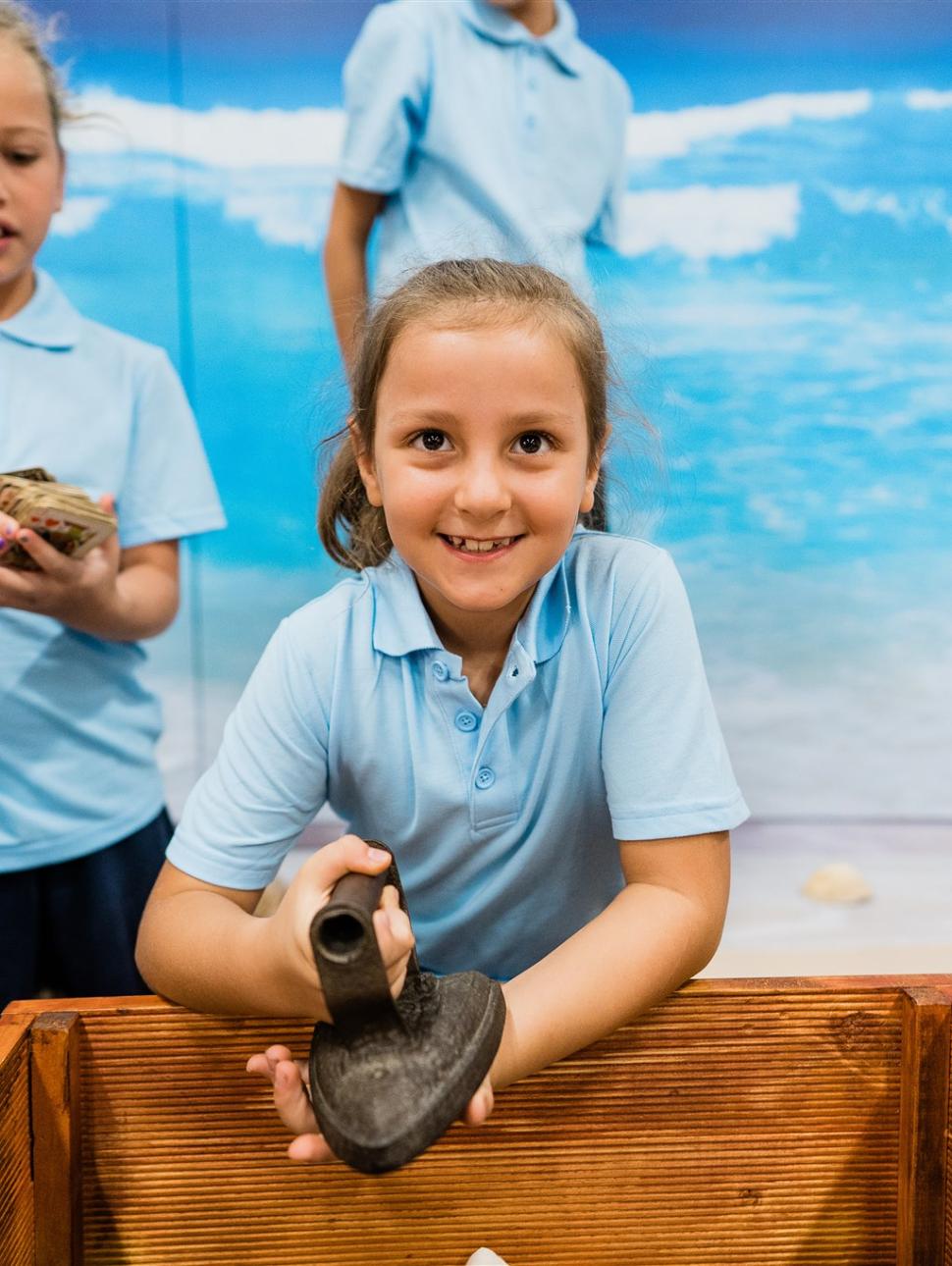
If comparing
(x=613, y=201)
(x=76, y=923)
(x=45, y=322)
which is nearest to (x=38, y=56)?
(x=45, y=322)

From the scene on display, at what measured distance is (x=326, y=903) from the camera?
2.01 ft

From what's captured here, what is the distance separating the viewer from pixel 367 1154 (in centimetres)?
58

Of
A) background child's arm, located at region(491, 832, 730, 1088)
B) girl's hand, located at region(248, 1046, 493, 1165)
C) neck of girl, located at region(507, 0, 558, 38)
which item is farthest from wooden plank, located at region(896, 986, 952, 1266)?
neck of girl, located at region(507, 0, 558, 38)

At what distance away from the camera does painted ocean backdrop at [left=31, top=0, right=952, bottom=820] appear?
7.66ft

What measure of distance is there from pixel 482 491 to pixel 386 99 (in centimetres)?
86

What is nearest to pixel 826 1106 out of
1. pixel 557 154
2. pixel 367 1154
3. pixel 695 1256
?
pixel 695 1256

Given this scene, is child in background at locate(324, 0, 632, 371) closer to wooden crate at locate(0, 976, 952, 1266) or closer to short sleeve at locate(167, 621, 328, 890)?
short sleeve at locate(167, 621, 328, 890)

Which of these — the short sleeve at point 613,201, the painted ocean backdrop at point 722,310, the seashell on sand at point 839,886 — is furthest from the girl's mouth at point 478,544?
the seashell on sand at point 839,886

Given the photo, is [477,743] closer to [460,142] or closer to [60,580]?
[60,580]

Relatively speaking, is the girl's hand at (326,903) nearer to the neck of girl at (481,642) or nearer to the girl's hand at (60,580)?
the neck of girl at (481,642)

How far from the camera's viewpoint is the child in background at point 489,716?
0.81m

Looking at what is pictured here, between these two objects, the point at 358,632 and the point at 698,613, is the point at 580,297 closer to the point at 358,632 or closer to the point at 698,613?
the point at 358,632

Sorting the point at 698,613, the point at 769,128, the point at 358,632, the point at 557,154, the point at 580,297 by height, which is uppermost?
the point at 769,128

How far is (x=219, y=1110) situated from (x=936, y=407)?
7.04 ft
